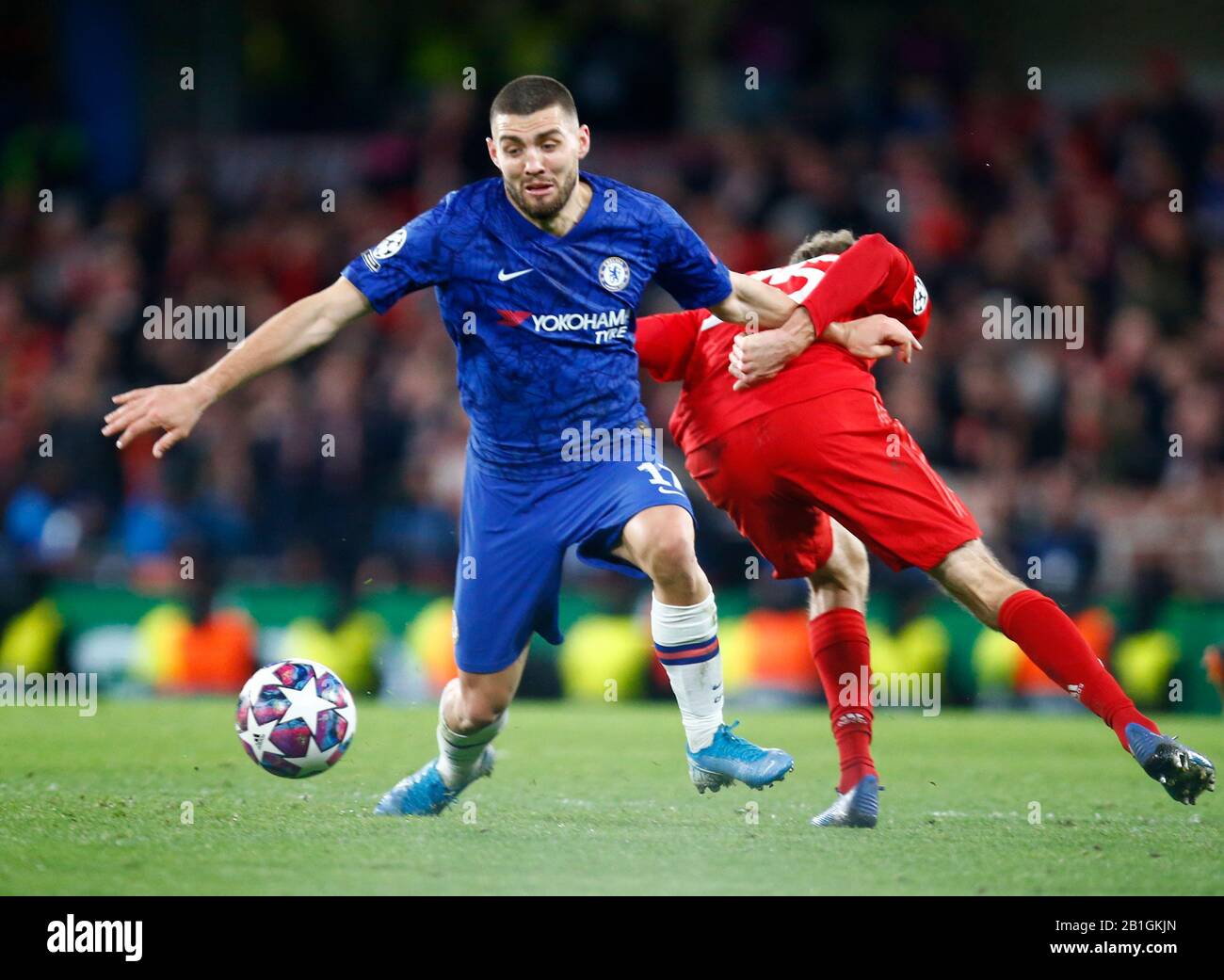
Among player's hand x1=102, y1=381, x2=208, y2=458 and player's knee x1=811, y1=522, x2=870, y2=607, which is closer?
player's hand x1=102, y1=381, x2=208, y2=458

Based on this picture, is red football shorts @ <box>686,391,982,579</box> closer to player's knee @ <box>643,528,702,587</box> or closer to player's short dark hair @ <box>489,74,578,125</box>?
player's knee @ <box>643,528,702,587</box>

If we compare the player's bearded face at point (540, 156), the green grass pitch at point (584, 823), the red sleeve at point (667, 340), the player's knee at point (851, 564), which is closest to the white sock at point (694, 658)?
the green grass pitch at point (584, 823)

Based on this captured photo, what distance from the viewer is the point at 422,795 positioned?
5965 millimetres

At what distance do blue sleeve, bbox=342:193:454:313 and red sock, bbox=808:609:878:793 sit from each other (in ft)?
6.48

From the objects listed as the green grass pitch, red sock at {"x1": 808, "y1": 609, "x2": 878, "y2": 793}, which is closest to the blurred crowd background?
the green grass pitch

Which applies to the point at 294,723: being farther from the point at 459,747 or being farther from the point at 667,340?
the point at 667,340

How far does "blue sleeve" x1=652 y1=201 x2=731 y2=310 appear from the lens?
556cm

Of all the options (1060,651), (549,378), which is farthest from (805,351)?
(1060,651)

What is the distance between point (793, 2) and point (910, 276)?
9.62 meters

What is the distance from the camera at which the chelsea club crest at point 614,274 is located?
5.48 m

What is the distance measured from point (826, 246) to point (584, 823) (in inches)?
92.6
